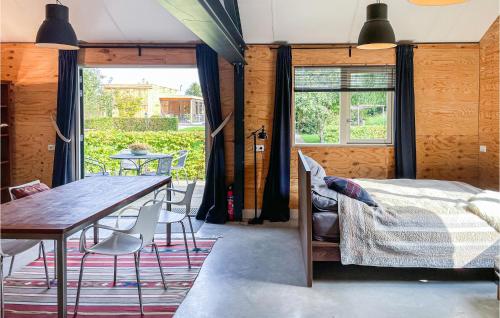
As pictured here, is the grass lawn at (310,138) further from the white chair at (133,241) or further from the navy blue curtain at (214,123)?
the white chair at (133,241)

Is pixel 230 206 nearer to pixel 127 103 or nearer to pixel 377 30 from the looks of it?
pixel 127 103

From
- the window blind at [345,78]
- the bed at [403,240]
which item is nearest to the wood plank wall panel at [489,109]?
the window blind at [345,78]

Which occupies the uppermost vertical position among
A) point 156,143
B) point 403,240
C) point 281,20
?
point 281,20

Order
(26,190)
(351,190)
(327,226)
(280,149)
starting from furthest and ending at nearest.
Result: (280,149) → (351,190) → (327,226) → (26,190)

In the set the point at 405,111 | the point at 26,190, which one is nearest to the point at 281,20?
the point at 405,111

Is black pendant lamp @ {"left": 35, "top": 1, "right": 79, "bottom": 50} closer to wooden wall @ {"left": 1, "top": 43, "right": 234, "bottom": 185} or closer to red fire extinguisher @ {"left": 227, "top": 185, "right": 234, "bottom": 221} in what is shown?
wooden wall @ {"left": 1, "top": 43, "right": 234, "bottom": 185}

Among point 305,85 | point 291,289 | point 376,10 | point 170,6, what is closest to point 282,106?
point 305,85

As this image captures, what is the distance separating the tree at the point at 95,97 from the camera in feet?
22.4

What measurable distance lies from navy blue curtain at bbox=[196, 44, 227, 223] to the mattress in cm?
228

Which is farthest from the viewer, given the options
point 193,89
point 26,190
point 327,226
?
point 193,89

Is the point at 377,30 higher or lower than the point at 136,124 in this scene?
higher

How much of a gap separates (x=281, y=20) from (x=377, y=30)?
6.46 feet

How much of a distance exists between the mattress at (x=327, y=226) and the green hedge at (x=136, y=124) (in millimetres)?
4398

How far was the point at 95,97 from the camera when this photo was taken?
295 inches
